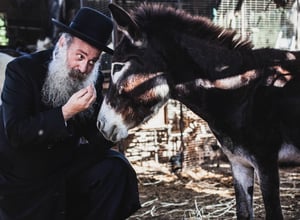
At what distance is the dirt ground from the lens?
4539 millimetres

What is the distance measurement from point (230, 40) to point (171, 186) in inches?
110

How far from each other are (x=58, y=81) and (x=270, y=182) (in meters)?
1.51

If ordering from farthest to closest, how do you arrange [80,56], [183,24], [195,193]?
[195,193] < [183,24] < [80,56]

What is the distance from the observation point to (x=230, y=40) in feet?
10.9

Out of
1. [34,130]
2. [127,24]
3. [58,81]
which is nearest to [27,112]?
[34,130]

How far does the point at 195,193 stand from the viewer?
5363mm

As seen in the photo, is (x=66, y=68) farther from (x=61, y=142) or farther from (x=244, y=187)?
(x=244, y=187)

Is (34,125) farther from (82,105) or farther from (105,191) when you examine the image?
(105,191)

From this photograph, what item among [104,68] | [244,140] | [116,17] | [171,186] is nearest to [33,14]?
[104,68]

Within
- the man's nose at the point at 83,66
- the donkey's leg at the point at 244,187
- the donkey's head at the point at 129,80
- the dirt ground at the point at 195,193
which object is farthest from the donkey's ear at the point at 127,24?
the dirt ground at the point at 195,193

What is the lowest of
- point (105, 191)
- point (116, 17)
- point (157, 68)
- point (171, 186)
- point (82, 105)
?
point (171, 186)

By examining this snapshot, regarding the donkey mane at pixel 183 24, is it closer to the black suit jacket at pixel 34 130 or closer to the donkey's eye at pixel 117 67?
the donkey's eye at pixel 117 67

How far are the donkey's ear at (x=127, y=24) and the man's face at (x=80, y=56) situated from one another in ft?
0.75

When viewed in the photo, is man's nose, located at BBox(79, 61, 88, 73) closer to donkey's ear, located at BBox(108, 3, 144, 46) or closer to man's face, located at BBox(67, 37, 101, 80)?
man's face, located at BBox(67, 37, 101, 80)
